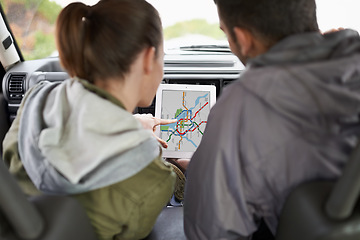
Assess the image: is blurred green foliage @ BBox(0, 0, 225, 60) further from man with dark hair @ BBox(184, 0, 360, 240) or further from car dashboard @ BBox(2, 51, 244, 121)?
man with dark hair @ BBox(184, 0, 360, 240)

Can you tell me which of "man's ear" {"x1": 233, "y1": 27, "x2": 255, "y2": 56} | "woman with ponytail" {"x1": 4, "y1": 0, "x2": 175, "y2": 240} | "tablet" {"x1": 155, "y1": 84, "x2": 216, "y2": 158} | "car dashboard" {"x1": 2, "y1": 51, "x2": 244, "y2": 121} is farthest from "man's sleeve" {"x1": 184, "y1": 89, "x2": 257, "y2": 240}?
"car dashboard" {"x1": 2, "y1": 51, "x2": 244, "y2": 121}

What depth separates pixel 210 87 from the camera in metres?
1.99

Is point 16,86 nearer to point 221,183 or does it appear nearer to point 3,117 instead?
point 3,117

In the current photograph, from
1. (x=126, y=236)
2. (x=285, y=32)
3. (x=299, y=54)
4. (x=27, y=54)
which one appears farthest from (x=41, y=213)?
(x=27, y=54)

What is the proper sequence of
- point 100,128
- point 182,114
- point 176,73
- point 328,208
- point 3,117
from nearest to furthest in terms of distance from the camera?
point 328,208 → point 100,128 → point 182,114 → point 176,73 → point 3,117

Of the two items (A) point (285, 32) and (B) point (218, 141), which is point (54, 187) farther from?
(A) point (285, 32)

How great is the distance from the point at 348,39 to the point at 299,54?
140mm

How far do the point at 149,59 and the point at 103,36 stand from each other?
6.5 inches

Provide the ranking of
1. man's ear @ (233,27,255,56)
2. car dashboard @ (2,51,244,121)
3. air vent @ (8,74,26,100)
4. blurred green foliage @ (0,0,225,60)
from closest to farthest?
man's ear @ (233,27,255,56) → car dashboard @ (2,51,244,121) → air vent @ (8,74,26,100) → blurred green foliage @ (0,0,225,60)

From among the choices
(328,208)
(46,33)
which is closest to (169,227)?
(328,208)

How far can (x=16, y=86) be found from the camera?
2.38 m

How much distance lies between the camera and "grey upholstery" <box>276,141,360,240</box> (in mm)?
717

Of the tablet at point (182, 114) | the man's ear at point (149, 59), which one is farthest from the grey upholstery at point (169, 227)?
the man's ear at point (149, 59)

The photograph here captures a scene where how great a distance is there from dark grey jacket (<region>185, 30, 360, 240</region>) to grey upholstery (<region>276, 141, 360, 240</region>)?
0.29ft
